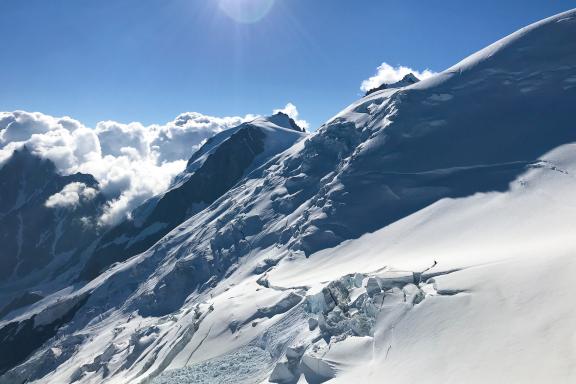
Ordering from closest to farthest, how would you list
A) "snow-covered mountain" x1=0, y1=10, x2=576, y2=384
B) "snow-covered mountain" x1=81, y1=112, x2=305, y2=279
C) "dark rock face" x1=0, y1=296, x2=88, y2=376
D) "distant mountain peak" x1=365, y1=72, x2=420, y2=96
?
"snow-covered mountain" x1=0, y1=10, x2=576, y2=384, "dark rock face" x1=0, y1=296, x2=88, y2=376, "distant mountain peak" x1=365, y1=72, x2=420, y2=96, "snow-covered mountain" x1=81, y1=112, x2=305, y2=279

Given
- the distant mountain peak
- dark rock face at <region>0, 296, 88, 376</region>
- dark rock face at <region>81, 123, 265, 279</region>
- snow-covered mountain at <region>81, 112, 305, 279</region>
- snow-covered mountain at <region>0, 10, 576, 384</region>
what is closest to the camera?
snow-covered mountain at <region>0, 10, 576, 384</region>

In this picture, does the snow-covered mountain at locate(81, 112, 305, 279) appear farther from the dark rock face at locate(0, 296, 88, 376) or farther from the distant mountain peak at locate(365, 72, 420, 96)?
the dark rock face at locate(0, 296, 88, 376)

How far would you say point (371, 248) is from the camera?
257 ft

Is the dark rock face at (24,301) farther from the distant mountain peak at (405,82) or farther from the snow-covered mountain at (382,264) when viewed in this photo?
the distant mountain peak at (405,82)

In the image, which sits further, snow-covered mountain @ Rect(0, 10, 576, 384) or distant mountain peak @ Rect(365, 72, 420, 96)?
distant mountain peak @ Rect(365, 72, 420, 96)

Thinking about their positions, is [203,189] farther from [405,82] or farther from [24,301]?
[405,82]

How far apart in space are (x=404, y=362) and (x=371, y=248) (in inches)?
1712

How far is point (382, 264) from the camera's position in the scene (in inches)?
2458

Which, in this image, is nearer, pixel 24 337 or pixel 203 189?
pixel 24 337

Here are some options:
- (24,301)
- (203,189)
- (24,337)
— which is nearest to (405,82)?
(203,189)

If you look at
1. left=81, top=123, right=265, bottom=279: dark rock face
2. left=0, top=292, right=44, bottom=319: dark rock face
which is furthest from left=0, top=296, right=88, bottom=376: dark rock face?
left=81, top=123, right=265, bottom=279: dark rock face

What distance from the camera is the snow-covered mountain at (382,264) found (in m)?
36.0

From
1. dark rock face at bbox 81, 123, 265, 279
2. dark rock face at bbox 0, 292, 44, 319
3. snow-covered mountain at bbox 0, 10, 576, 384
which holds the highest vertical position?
dark rock face at bbox 81, 123, 265, 279

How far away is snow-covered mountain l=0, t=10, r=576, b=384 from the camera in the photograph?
36.0 meters
